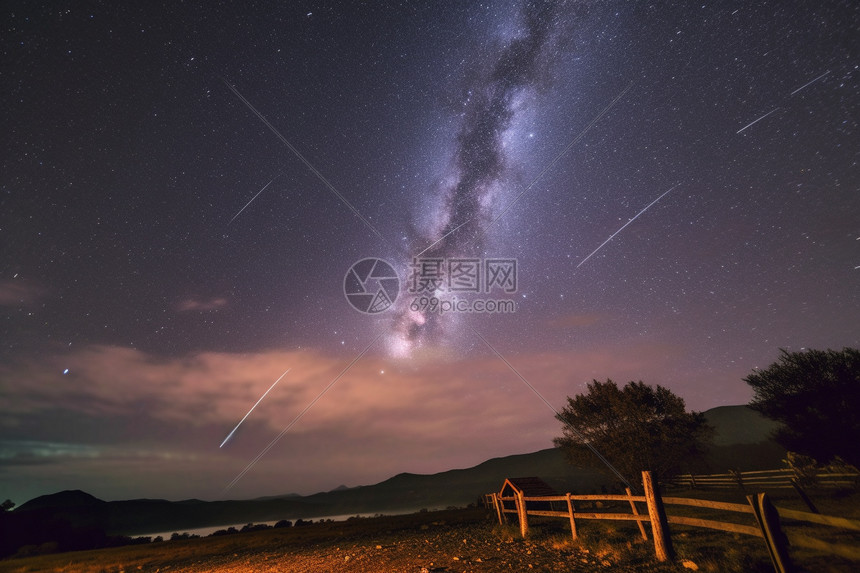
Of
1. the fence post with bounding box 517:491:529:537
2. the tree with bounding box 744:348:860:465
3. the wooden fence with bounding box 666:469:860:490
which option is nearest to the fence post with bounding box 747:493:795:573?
the fence post with bounding box 517:491:529:537

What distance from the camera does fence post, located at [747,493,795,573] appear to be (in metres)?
5.25

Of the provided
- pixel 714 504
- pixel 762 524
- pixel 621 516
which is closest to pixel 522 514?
pixel 621 516

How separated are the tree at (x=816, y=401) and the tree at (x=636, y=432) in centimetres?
539

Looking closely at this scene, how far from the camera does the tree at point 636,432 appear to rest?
28469mm

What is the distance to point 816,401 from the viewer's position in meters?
22.2

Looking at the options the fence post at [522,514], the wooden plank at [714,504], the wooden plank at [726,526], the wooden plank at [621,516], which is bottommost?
the fence post at [522,514]

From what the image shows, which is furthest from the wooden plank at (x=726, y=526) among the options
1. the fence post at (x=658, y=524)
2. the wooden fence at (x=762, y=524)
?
the fence post at (x=658, y=524)

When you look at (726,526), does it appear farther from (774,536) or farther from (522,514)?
(522,514)

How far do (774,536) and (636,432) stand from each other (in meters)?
27.3

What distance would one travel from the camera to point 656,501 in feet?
25.9

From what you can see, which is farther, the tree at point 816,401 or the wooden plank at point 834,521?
the tree at point 816,401

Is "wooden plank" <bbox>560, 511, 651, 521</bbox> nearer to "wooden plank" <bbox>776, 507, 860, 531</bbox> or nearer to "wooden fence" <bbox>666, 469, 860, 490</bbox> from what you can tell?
"wooden plank" <bbox>776, 507, 860, 531</bbox>

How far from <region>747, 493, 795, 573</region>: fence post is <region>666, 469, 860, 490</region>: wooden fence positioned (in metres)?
19.0

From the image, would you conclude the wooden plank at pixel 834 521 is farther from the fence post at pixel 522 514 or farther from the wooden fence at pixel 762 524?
the fence post at pixel 522 514
